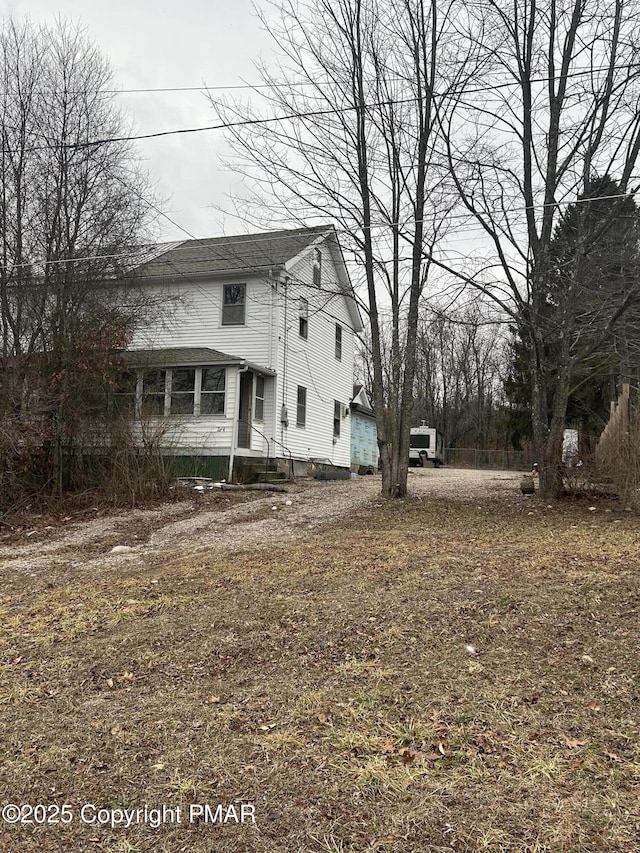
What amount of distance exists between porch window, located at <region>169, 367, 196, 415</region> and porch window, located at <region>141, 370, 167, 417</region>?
0.29m

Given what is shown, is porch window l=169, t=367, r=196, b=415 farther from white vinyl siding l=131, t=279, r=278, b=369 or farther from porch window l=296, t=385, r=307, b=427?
porch window l=296, t=385, r=307, b=427

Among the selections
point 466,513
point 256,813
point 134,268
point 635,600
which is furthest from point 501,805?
point 134,268

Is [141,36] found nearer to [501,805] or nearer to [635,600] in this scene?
[635,600]

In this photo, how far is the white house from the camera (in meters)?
17.0

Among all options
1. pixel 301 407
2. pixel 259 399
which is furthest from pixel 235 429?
pixel 301 407

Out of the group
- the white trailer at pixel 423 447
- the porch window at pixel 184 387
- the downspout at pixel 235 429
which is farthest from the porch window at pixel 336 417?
the white trailer at pixel 423 447

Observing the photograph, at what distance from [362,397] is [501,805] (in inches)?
998

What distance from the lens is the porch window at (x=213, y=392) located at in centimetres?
1752

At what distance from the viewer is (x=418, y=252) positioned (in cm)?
1286

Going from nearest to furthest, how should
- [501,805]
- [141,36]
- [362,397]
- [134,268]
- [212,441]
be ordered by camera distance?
1. [501,805]
2. [141,36]
3. [134,268]
4. [212,441]
5. [362,397]

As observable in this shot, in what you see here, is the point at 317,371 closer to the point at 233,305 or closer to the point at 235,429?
the point at 233,305

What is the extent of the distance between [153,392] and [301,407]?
5.71 meters

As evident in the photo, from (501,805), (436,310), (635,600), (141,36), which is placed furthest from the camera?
(436,310)

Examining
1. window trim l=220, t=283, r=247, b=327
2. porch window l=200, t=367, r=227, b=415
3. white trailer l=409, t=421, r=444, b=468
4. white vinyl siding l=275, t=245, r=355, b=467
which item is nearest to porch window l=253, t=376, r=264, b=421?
white vinyl siding l=275, t=245, r=355, b=467
